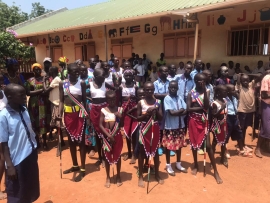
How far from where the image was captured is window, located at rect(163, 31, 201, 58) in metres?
9.50

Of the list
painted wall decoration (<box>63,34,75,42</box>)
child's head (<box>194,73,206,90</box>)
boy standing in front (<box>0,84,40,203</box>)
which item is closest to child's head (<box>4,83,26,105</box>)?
boy standing in front (<box>0,84,40,203</box>)

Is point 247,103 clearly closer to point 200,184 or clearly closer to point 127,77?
point 200,184

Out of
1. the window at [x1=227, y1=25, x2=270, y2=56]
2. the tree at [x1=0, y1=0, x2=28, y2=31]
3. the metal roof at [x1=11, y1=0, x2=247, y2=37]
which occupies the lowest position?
the window at [x1=227, y1=25, x2=270, y2=56]

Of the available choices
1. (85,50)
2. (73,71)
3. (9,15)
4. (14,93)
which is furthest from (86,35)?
(9,15)

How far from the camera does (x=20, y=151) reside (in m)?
2.71

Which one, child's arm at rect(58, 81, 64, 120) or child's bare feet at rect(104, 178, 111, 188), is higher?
child's arm at rect(58, 81, 64, 120)

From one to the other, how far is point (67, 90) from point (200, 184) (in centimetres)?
243

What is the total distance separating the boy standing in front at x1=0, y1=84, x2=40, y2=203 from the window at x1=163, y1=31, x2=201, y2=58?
7.74 meters

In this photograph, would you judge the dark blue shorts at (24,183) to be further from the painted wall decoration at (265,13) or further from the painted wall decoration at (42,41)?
the painted wall decoration at (42,41)

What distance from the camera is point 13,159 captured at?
105 inches

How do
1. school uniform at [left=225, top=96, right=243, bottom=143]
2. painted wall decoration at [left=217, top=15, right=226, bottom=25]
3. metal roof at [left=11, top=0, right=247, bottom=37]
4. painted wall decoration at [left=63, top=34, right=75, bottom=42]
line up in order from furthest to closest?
painted wall decoration at [left=63, top=34, right=75, bottom=42]
painted wall decoration at [left=217, top=15, right=226, bottom=25]
metal roof at [left=11, top=0, right=247, bottom=37]
school uniform at [left=225, top=96, right=243, bottom=143]

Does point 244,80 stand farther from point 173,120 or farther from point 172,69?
point 173,120

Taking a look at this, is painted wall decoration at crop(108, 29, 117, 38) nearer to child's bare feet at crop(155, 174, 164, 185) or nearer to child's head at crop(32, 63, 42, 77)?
child's head at crop(32, 63, 42, 77)

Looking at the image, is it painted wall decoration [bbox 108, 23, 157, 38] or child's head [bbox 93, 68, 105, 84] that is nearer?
child's head [bbox 93, 68, 105, 84]
